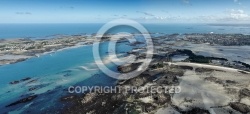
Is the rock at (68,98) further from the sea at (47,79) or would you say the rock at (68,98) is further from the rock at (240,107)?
the rock at (240,107)

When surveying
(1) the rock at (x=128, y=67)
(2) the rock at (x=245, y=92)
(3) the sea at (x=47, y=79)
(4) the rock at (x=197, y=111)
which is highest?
(1) the rock at (x=128, y=67)

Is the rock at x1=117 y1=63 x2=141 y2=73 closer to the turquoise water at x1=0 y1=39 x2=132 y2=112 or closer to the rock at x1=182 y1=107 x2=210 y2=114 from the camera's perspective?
the turquoise water at x1=0 y1=39 x2=132 y2=112

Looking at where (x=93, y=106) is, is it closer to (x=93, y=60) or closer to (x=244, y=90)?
(x=244, y=90)

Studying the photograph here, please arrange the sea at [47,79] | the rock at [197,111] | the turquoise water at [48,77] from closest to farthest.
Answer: the rock at [197,111] → the sea at [47,79] → the turquoise water at [48,77]

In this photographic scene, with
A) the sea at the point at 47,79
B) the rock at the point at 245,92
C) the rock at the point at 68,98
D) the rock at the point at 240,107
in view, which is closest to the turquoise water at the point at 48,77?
the sea at the point at 47,79

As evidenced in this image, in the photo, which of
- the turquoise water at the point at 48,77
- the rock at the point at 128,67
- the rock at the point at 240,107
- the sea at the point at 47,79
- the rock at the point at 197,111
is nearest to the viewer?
the rock at the point at 197,111

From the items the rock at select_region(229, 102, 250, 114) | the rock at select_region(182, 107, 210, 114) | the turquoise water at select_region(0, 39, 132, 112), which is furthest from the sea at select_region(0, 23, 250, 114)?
the rock at select_region(229, 102, 250, 114)

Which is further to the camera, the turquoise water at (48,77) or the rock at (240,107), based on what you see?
the turquoise water at (48,77)

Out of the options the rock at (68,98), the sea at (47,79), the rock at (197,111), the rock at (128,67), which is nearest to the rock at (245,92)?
the rock at (197,111)

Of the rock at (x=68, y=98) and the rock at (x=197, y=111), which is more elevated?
the rock at (x=197, y=111)

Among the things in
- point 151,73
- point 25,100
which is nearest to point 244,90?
point 151,73
